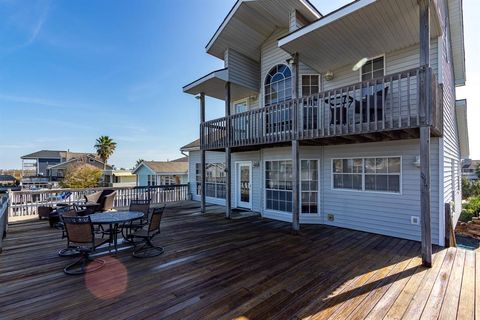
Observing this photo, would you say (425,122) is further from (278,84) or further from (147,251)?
(147,251)

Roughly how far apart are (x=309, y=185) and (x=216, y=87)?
5.34 meters

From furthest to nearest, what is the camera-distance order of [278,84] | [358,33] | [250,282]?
[278,84] < [358,33] < [250,282]

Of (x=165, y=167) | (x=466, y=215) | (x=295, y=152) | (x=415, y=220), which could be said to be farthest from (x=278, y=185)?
(x=165, y=167)

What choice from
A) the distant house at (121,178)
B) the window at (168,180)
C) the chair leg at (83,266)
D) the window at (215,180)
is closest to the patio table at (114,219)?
the chair leg at (83,266)

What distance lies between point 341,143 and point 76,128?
32.9 meters

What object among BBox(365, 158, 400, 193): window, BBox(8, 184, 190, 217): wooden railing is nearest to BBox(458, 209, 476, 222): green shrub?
BBox(365, 158, 400, 193): window

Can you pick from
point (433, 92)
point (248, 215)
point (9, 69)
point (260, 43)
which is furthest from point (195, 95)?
point (9, 69)

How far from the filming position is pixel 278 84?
324 inches

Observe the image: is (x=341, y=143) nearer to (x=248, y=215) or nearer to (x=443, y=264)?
(x=443, y=264)

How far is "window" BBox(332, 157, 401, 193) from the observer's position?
5.92 metres

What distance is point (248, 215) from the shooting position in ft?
28.2

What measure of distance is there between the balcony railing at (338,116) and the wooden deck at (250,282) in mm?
2710

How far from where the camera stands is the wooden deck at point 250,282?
8.82 ft

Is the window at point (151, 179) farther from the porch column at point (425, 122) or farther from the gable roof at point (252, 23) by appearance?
the porch column at point (425, 122)
